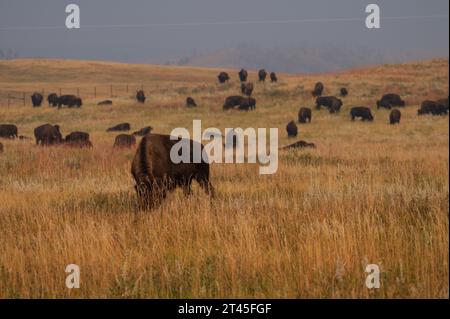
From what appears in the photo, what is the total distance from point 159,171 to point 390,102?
36.6 metres

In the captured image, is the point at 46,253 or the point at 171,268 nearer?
the point at 171,268

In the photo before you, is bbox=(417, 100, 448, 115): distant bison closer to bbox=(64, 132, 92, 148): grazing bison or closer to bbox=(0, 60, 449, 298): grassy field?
bbox=(0, 60, 449, 298): grassy field

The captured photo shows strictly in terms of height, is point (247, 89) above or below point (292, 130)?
above

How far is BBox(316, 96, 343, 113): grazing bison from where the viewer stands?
136 ft

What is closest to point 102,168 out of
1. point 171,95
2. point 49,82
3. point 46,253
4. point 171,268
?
point 46,253

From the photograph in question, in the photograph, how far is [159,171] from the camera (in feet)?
30.1

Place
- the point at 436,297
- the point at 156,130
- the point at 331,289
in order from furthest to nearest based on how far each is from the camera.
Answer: the point at 156,130, the point at 331,289, the point at 436,297

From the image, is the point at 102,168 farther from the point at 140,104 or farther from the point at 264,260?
the point at 140,104

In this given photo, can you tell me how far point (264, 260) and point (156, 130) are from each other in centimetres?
2939

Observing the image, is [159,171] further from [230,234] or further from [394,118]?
[394,118]

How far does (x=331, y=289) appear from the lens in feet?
16.3

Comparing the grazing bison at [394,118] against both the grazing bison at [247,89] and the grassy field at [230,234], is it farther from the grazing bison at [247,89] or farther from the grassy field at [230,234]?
the grazing bison at [247,89]

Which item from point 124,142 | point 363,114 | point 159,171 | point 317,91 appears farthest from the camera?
point 317,91

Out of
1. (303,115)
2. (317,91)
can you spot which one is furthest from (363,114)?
(317,91)
